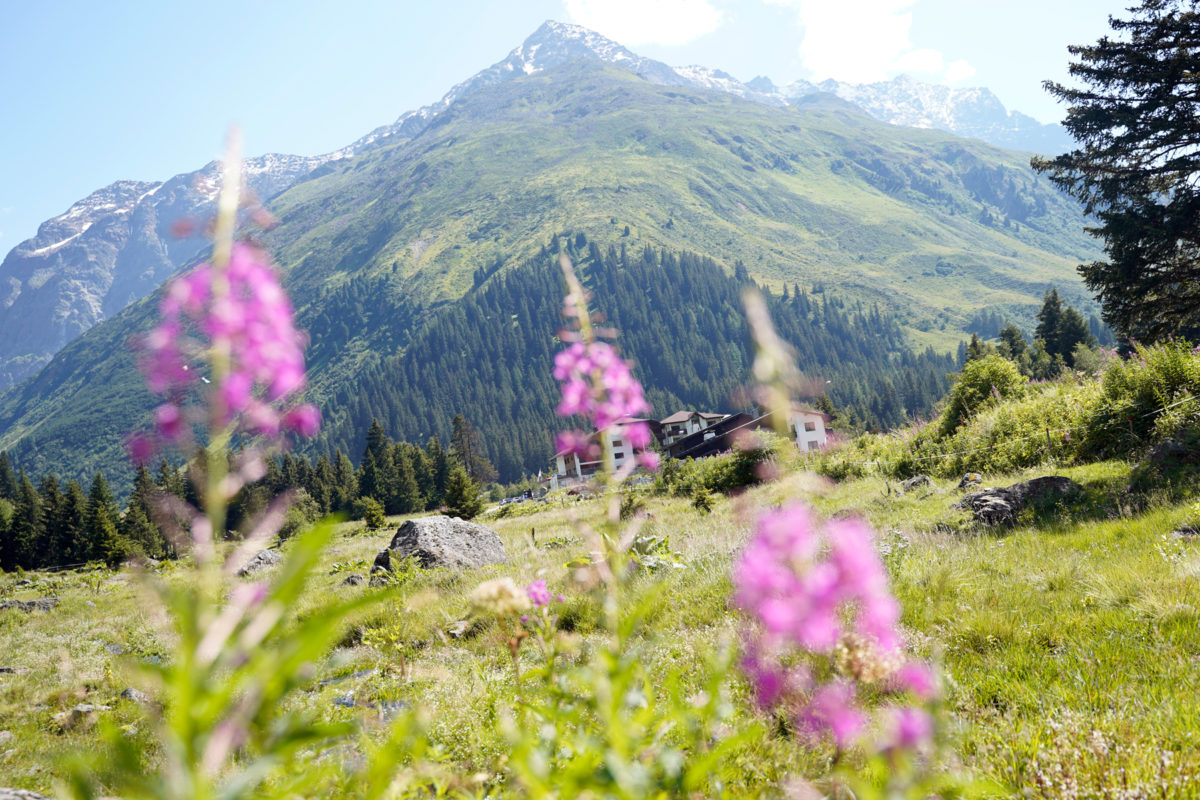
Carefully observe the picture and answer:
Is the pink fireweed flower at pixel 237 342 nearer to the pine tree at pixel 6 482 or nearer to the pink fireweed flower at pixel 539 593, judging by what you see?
the pink fireweed flower at pixel 539 593

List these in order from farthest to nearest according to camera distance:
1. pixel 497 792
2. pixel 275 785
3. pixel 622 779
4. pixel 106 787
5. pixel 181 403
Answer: pixel 275 785
pixel 106 787
pixel 497 792
pixel 622 779
pixel 181 403

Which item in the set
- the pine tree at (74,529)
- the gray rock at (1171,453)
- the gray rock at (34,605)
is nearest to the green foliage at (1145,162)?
the gray rock at (1171,453)

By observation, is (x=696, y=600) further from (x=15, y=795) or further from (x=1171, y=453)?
(x=1171, y=453)

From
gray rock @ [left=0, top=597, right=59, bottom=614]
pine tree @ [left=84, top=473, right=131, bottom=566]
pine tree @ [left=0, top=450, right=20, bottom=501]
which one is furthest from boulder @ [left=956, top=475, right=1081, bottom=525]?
pine tree @ [left=0, top=450, right=20, bottom=501]

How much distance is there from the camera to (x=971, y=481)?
13.4 meters

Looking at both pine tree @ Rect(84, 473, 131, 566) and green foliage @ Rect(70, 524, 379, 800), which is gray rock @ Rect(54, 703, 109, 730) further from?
pine tree @ Rect(84, 473, 131, 566)

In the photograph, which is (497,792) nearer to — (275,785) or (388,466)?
(275,785)

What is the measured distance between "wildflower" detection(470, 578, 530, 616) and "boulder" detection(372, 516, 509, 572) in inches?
435

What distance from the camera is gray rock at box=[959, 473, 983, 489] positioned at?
1322 centimetres

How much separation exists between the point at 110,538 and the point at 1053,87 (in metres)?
52.9

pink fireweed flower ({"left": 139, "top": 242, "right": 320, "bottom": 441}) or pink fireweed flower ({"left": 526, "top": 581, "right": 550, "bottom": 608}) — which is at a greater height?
pink fireweed flower ({"left": 139, "top": 242, "right": 320, "bottom": 441})

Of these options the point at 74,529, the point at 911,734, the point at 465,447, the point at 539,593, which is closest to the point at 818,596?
the point at 911,734

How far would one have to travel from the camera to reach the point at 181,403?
1545 mm

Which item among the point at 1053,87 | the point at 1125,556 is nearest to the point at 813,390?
the point at 1125,556
